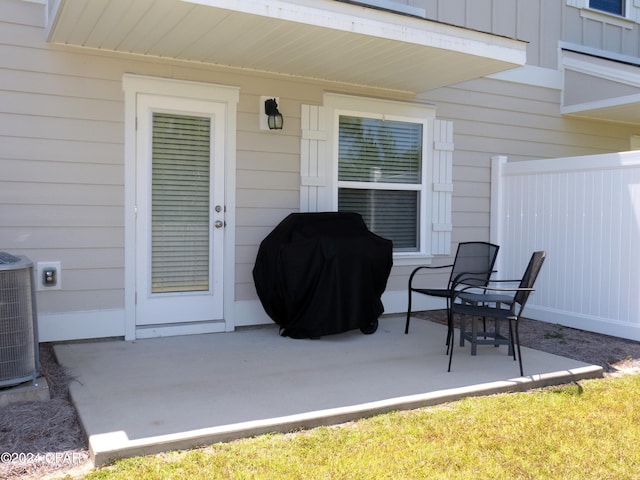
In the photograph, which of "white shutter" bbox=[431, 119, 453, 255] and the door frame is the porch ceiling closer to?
the door frame

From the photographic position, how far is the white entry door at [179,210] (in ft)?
15.4

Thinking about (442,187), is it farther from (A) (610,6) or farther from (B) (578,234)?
(A) (610,6)

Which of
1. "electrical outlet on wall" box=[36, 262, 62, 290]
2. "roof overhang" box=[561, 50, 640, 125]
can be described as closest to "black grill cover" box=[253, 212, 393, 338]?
"electrical outlet on wall" box=[36, 262, 62, 290]

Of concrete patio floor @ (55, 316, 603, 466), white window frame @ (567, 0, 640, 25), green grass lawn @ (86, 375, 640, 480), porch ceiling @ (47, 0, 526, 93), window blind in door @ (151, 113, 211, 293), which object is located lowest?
green grass lawn @ (86, 375, 640, 480)

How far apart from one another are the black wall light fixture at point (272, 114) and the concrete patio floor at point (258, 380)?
1775 mm

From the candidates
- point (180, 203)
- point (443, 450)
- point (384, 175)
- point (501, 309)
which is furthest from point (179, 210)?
point (443, 450)

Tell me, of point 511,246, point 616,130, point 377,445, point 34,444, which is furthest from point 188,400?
point 616,130

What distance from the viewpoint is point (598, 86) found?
6723 millimetres

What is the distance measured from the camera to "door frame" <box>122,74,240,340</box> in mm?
4594

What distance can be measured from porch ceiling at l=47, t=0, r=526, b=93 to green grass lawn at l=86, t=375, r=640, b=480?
2499 millimetres

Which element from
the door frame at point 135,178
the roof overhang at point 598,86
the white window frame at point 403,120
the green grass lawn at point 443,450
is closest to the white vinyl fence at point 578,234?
the white window frame at point 403,120

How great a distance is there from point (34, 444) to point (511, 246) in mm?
4967

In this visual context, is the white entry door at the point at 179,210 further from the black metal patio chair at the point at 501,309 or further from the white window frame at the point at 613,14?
the white window frame at the point at 613,14

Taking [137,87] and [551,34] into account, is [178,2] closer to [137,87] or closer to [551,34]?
[137,87]
